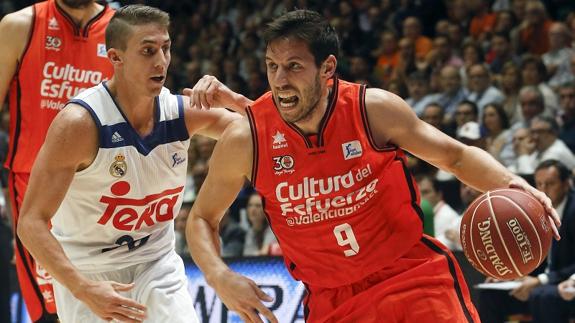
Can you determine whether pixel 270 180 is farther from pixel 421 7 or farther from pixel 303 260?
pixel 421 7

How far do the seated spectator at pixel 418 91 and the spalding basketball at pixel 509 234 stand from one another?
703 cm

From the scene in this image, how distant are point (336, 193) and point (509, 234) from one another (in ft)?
2.48

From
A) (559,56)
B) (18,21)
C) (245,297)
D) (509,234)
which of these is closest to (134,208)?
(245,297)

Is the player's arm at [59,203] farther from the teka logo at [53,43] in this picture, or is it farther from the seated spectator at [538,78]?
the seated spectator at [538,78]

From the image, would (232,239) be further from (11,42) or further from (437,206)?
(11,42)

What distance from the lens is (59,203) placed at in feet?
14.3

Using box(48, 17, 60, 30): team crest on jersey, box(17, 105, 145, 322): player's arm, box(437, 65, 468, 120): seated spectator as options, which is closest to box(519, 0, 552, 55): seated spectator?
box(437, 65, 468, 120): seated spectator

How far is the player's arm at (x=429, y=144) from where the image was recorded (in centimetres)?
420

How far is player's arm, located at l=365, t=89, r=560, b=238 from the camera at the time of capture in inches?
165

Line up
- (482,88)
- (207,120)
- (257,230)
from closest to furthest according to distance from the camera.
A: (207,120) → (257,230) → (482,88)

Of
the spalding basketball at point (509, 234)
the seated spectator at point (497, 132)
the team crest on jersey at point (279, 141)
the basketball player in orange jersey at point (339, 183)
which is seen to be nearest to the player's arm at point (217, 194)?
the basketball player in orange jersey at point (339, 183)

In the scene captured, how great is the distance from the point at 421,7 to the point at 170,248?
29.2ft

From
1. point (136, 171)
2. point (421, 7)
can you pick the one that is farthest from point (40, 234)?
point (421, 7)

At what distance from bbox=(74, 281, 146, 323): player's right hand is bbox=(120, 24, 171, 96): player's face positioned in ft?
3.38
